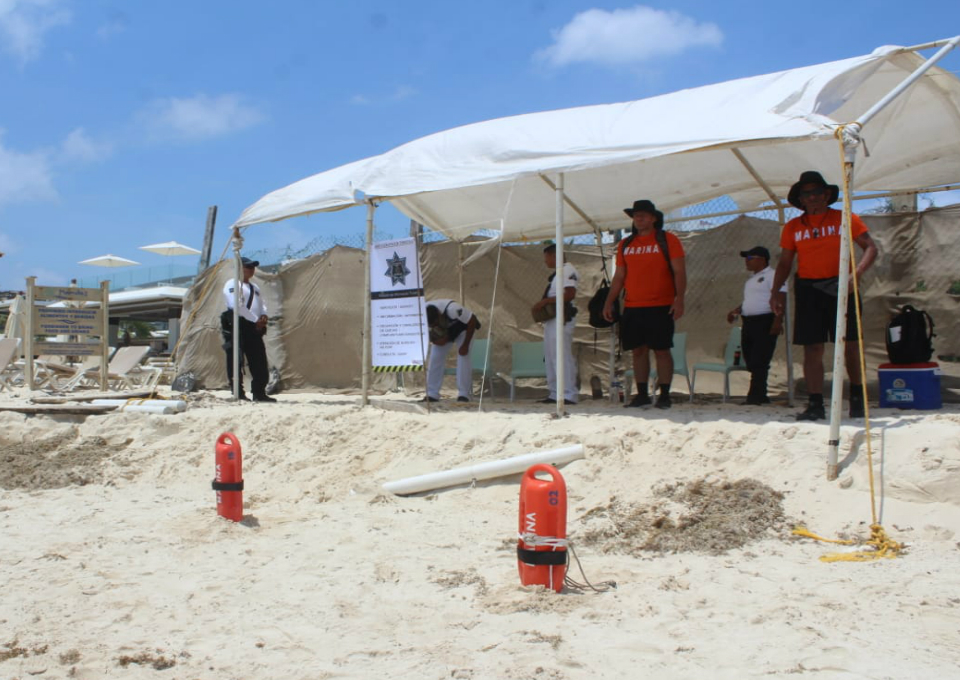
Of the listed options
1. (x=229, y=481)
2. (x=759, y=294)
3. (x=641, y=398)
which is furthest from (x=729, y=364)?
(x=229, y=481)

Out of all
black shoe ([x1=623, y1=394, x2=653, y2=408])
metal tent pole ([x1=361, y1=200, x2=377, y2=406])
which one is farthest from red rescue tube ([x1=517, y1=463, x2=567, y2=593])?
metal tent pole ([x1=361, y1=200, x2=377, y2=406])

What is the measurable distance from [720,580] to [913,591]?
0.79 metres

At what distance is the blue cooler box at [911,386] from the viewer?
19.2 feet

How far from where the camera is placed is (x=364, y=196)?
296 inches

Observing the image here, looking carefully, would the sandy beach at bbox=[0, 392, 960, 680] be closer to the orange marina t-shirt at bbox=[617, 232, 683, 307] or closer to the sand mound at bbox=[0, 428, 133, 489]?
the sand mound at bbox=[0, 428, 133, 489]

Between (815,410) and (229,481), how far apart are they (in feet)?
13.1

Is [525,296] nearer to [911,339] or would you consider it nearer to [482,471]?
[482,471]

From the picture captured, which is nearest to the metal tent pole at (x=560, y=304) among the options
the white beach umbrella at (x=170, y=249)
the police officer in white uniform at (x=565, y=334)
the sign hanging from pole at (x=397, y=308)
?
the police officer in white uniform at (x=565, y=334)

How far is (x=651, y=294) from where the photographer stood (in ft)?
21.7

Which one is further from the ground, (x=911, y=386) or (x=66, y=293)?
(x=66, y=293)

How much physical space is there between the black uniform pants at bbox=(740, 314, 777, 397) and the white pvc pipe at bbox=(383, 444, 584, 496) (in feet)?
7.68

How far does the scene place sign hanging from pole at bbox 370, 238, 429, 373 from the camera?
7.38 m

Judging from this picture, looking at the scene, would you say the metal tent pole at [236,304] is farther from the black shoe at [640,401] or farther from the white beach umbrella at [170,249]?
the white beach umbrella at [170,249]

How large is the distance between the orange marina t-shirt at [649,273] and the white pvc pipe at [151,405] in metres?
4.73
